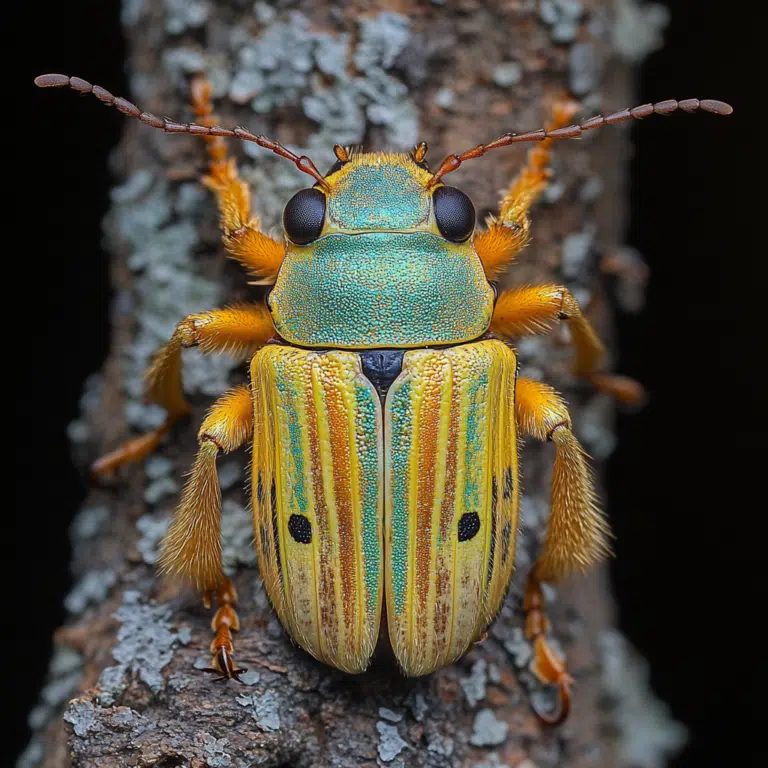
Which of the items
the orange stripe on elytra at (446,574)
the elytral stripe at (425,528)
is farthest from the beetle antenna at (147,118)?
the orange stripe on elytra at (446,574)

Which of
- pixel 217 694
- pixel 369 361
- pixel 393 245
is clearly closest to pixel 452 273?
pixel 393 245

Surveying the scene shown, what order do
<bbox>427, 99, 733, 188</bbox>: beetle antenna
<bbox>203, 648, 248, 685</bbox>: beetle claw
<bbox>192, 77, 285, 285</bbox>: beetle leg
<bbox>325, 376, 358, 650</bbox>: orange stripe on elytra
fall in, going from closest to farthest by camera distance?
1. <bbox>325, 376, 358, 650</bbox>: orange stripe on elytra
2. <bbox>203, 648, 248, 685</bbox>: beetle claw
3. <bbox>427, 99, 733, 188</bbox>: beetle antenna
4. <bbox>192, 77, 285, 285</bbox>: beetle leg

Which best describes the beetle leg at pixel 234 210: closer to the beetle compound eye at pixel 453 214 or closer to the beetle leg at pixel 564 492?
the beetle compound eye at pixel 453 214

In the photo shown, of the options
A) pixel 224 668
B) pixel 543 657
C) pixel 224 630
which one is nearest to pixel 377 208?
pixel 224 630

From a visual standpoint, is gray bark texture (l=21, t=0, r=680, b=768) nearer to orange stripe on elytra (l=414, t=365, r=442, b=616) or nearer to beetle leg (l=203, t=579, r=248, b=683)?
beetle leg (l=203, t=579, r=248, b=683)

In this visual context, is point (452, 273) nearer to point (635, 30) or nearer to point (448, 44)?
point (448, 44)

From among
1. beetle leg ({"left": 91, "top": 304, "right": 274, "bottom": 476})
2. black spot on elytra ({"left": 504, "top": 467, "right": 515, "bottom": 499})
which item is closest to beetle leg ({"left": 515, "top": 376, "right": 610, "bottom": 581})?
black spot on elytra ({"left": 504, "top": 467, "right": 515, "bottom": 499})
